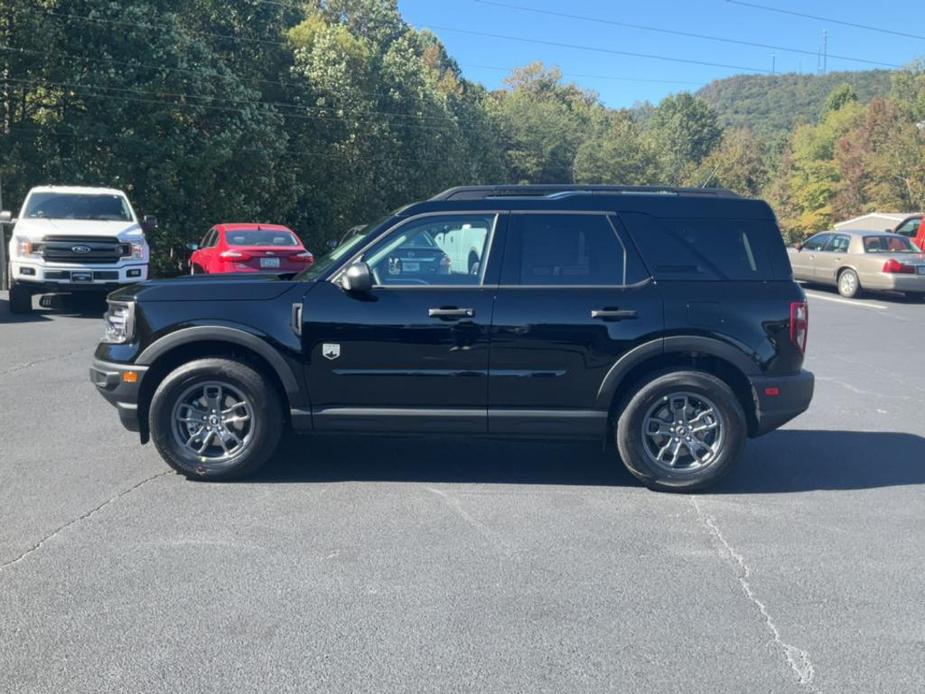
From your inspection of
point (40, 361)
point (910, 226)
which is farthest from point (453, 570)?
point (910, 226)

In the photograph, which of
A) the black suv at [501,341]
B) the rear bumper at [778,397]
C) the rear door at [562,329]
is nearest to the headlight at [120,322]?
the black suv at [501,341]

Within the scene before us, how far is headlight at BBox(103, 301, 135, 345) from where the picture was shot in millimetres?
6398

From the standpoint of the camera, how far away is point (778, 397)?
6332 mm

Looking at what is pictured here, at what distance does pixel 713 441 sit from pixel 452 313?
6.30ft

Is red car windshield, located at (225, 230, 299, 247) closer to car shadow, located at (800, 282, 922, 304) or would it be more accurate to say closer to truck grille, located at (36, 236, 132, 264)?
truck grille, located at (36, 236, 132, 264)

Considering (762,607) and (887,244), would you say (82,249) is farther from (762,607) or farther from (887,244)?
(887,244)

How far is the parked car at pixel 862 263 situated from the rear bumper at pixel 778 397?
15.3 metres

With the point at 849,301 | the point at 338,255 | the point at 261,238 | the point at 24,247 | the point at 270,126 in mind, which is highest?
the point at 270,126

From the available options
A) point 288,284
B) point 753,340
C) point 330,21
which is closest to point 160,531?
point 288,284

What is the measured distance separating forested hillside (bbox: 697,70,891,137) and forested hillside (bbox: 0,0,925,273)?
177 ft

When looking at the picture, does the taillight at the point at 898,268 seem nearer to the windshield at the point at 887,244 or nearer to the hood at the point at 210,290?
the windshield at the point at 887,244

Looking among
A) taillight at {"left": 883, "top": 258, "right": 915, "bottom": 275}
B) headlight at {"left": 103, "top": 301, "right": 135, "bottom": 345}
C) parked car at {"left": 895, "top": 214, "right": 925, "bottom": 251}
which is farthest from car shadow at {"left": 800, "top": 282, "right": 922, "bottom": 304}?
headlight at {"left": 103, "top": 301, "right": 135, "bottom": 345}

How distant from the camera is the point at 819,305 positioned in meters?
20.5

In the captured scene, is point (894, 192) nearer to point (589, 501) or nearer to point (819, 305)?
point (819, 305)
